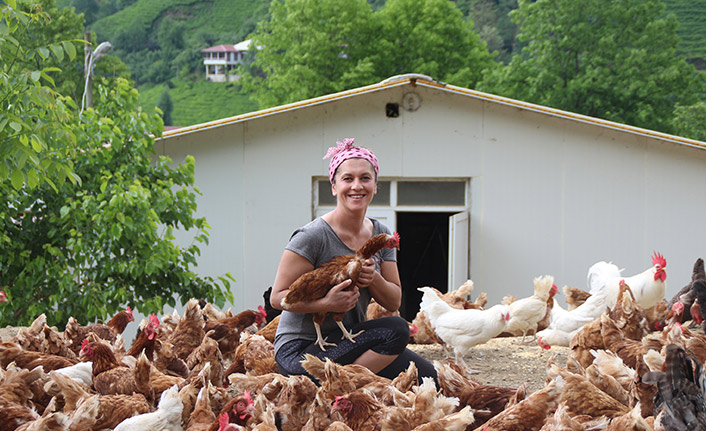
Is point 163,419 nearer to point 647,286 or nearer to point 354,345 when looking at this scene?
point 354,345

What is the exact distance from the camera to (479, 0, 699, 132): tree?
31.2m

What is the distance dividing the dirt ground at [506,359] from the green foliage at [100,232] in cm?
63

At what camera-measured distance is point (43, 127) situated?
14.0ft

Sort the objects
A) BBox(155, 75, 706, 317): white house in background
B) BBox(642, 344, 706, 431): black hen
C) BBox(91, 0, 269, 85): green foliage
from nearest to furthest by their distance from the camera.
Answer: BBox(642, 344, 706, 431): black hen < BBox(155, 75, 706, 317): white house in background < BBox(91, 0, 269, 85): green foliage

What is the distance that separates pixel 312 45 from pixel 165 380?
29.9 metres

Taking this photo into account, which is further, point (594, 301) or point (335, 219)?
point (594, 301)

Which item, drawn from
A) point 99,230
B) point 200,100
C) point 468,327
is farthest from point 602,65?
point 200,100

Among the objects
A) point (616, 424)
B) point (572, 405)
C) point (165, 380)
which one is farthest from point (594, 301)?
point (165, 380)

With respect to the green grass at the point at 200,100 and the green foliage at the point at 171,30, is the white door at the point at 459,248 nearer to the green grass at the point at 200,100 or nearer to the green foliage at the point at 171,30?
the green grass at the point at 200,100

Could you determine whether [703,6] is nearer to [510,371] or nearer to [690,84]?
[690,84]

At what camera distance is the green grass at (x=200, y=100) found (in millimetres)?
61656

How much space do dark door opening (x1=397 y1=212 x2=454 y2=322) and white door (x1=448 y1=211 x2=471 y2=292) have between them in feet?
16.3

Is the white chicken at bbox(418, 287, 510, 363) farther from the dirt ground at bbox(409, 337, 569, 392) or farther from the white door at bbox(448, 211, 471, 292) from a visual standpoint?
the white door at bbox(448, 211, 471, 292)

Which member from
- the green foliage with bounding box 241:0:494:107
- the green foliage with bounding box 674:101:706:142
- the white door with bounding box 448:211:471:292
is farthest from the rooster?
the green foliage with bounding box 674:101:706:142
